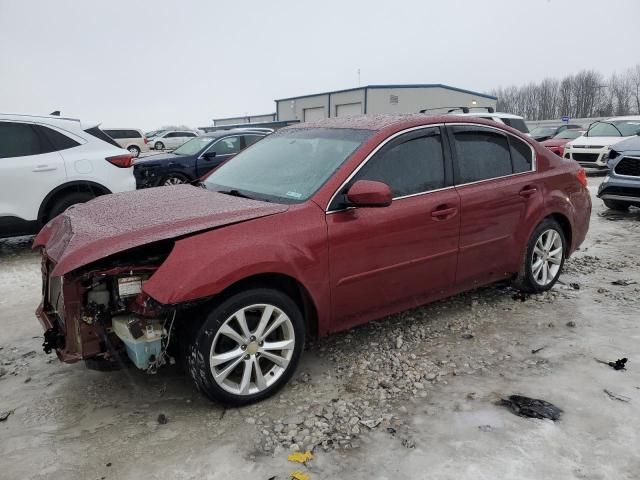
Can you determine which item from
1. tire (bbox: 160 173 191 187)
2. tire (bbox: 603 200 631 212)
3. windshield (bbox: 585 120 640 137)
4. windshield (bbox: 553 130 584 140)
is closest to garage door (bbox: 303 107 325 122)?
windshield (bbox: 553 130 584 140)

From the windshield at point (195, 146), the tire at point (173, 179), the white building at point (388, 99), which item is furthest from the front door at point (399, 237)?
the white building at point (388, 99)

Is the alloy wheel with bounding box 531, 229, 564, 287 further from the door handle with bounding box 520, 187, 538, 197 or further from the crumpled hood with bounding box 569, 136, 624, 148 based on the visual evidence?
the crumpled hood with bounding box 569, 136, 624, 148

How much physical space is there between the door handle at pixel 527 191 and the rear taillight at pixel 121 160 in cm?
509

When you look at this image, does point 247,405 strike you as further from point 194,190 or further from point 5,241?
point 5,241

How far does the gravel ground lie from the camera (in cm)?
257

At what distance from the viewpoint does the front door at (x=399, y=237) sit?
3.35 m

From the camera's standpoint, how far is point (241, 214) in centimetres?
309

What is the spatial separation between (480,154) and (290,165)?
1.59 metres

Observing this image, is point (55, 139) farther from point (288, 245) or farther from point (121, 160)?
point (288, 245)

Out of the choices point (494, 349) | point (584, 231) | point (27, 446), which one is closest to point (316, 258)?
point (494, 349)

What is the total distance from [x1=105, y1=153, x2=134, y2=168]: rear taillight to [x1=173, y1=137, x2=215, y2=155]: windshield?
4374mm

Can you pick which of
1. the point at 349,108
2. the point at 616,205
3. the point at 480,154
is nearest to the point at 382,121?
the point at 480,154

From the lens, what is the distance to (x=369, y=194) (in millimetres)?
3188

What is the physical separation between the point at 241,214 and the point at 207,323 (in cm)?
67
